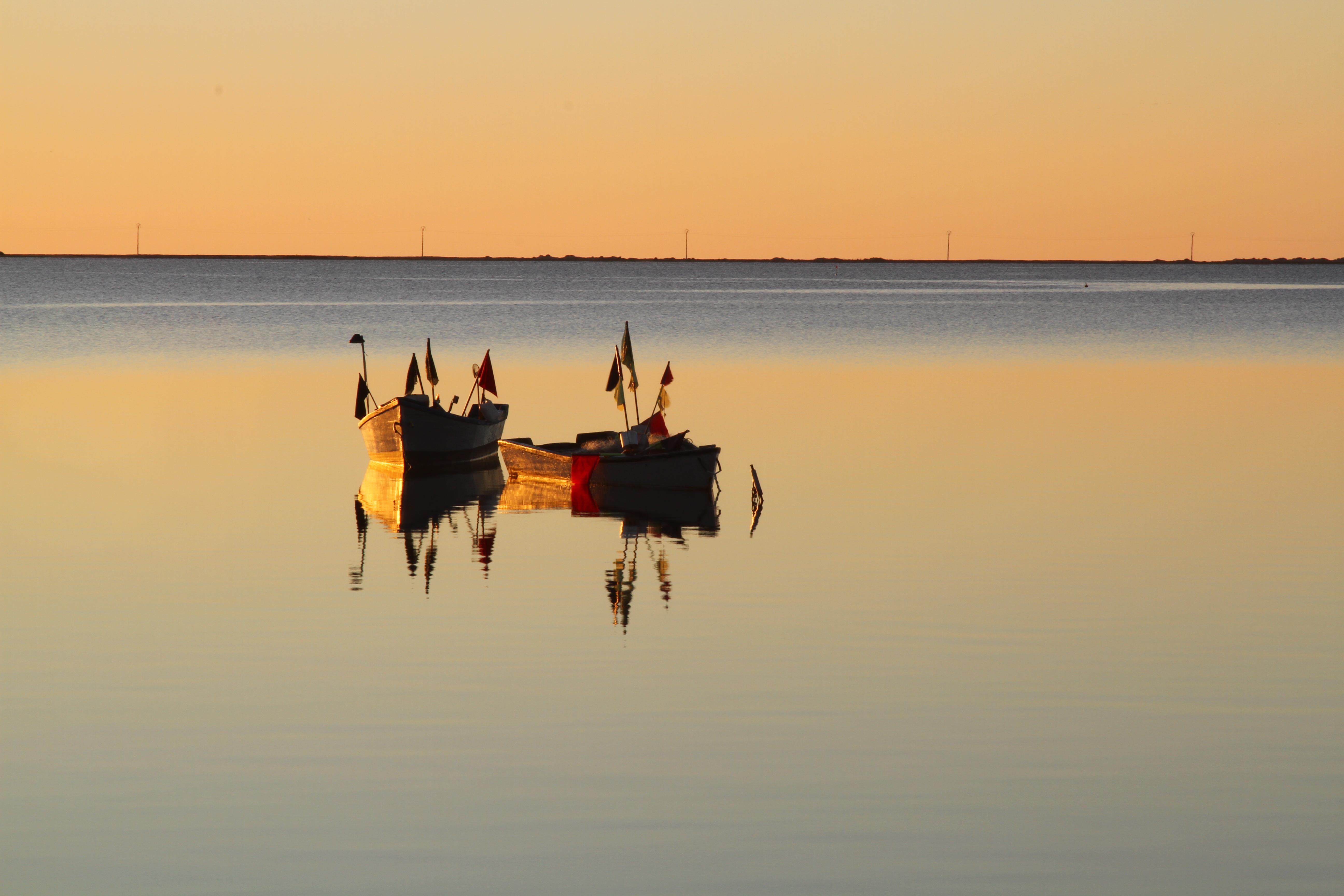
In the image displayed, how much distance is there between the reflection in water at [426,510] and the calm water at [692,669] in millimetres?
177

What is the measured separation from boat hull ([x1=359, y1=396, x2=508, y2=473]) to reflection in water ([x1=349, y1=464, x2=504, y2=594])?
347mm

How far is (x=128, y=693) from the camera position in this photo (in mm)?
16875

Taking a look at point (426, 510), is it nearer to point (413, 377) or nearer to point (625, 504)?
point (625, 504)

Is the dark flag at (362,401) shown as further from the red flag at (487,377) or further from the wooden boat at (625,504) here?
the wooden boat at (625,504)

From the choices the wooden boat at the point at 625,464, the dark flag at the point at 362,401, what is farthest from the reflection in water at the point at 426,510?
the dark flag at the point at 362,401

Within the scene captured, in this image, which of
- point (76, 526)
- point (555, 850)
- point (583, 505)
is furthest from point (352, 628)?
point (583, 505)

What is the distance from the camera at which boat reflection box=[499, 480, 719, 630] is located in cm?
2384

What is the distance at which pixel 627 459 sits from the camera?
33.9 m

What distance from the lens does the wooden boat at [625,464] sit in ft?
110

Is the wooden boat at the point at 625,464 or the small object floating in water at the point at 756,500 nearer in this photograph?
the small object floating in water at the point at 756,500

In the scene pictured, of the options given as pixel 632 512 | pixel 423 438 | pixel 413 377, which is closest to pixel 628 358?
pixel 423 438

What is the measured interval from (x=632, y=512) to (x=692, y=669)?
13.3 metres

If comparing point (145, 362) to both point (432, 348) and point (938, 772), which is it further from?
point (938, 772)

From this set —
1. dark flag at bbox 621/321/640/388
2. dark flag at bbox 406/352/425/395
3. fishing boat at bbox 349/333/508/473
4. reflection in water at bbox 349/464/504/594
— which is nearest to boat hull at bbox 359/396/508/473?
fishing boat at bbox 349/333/508/473
